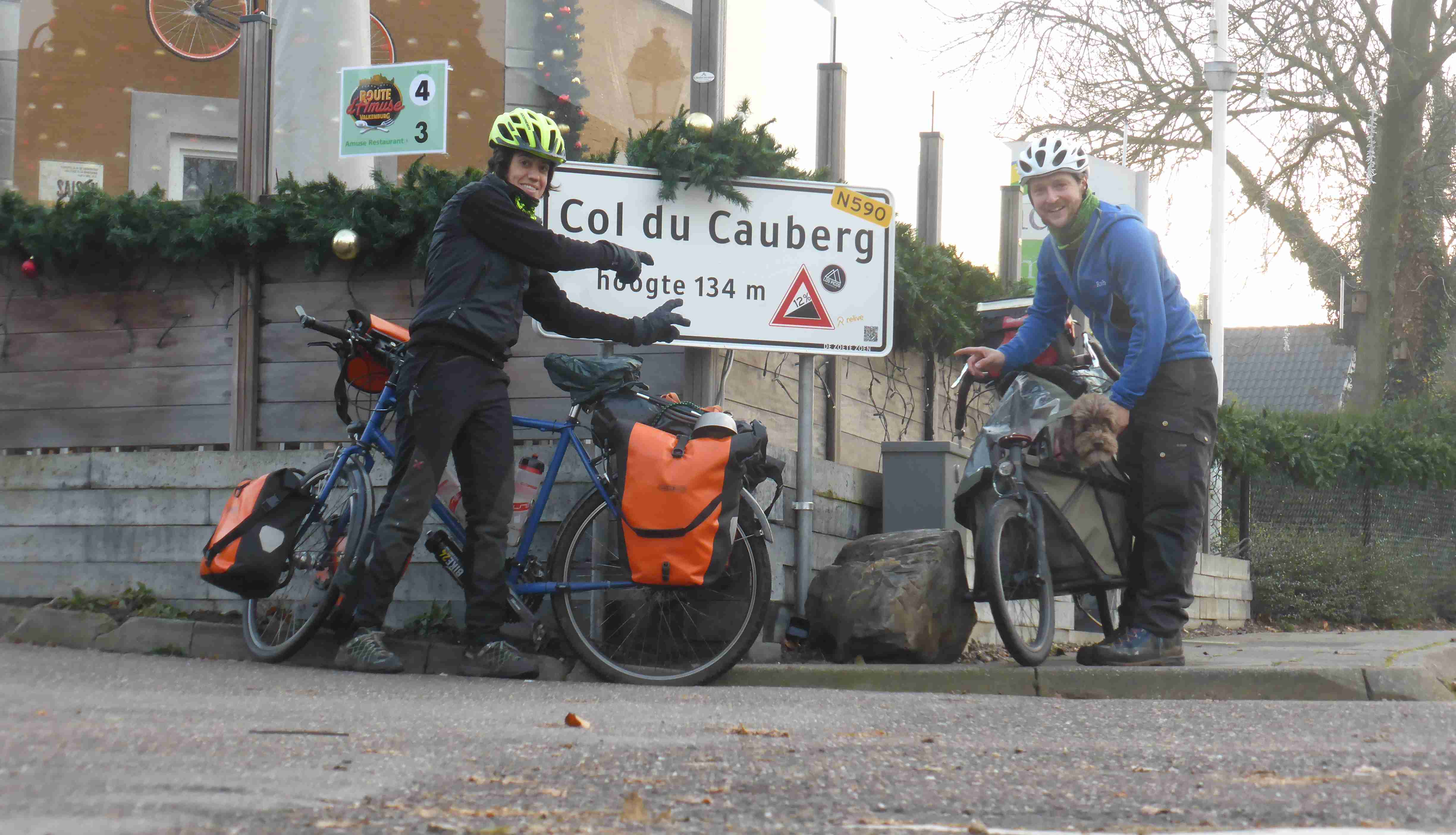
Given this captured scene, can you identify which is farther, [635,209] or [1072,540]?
[635,209]

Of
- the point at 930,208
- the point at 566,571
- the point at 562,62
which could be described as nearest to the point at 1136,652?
the point at 566,571

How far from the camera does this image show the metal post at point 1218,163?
48.8 feet

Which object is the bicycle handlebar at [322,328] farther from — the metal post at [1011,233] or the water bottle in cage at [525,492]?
the metal post at [1011,233]

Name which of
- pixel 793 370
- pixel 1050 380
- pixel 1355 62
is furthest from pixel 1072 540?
pixel 1355 62

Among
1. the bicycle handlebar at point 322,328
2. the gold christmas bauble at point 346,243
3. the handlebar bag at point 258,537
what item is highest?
the gold christmas bauble at point 346,243

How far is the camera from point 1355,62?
1986 centimetres

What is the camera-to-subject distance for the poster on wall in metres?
6.91

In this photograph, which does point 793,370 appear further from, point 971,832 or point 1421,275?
point 1421,275

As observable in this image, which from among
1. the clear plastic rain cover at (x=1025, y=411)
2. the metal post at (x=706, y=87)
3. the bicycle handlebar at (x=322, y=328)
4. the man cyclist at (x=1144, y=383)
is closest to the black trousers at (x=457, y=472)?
the bicycle handlebar at (x=322, y=328)

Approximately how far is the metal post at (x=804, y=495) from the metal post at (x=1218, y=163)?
29.8 feet

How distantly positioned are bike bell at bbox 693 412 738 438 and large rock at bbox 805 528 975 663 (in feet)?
3.01

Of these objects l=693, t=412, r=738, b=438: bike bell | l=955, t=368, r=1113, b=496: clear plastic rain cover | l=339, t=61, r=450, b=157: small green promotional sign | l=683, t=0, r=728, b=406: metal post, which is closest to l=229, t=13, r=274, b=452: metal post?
l=339, t=61, r=450, b=157: small green promotional sign

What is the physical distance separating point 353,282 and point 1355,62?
56.0ft

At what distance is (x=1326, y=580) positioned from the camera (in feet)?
41.4
